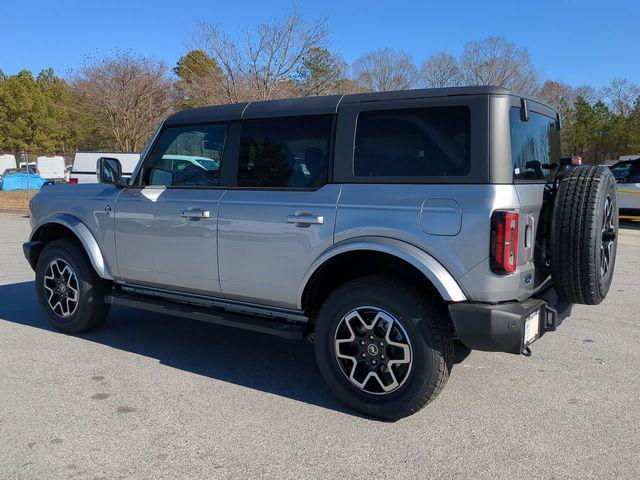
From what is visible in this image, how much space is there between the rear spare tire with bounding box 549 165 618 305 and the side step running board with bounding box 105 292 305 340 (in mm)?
1770

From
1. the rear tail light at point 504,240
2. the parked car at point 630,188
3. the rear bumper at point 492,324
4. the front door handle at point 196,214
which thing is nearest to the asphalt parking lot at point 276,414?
the rear bumper at point 492,324

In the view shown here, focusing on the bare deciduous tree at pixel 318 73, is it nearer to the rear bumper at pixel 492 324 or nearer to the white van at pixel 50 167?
the rear bumper at pixel 492 324

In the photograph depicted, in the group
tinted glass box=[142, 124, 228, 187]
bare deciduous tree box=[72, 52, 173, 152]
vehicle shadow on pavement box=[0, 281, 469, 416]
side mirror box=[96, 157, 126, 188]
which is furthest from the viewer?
bare deciduous tree box=[72, 52, 173, 152]

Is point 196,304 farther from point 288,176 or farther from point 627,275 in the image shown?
point 627,275

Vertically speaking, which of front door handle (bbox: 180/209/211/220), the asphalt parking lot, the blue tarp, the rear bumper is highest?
the blue tarp

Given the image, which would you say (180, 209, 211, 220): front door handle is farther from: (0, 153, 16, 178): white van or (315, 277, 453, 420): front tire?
(0, 153, 16, 178): white van

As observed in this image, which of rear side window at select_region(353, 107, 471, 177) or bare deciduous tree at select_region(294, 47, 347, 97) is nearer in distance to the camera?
rear side window at select_region(353, 107, 471, 177)

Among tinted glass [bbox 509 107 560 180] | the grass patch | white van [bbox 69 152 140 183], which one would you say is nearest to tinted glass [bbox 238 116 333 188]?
tinted glass [bbox 509 107 560 180]

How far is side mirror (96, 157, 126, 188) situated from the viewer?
16.4 feet

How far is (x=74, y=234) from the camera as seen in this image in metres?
5.38

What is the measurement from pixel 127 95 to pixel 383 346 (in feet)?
94.2

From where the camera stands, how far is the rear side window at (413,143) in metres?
3.46

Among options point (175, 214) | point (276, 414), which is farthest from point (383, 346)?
point (175, 214)

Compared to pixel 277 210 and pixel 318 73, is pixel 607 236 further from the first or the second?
pixel 318 73
